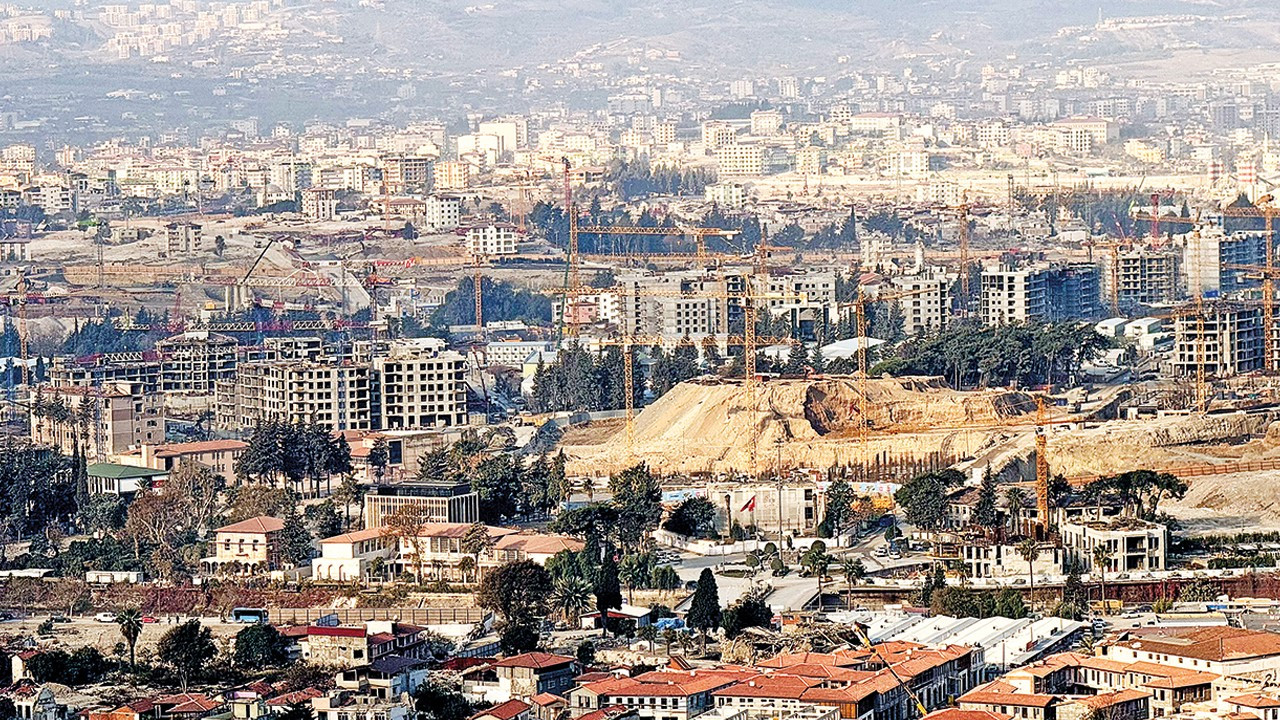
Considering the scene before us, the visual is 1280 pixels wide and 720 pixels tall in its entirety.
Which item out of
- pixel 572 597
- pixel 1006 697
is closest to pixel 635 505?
pixel 572 597

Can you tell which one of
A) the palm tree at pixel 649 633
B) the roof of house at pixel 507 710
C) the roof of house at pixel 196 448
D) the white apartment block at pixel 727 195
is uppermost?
the roof of house at pixel 507 710

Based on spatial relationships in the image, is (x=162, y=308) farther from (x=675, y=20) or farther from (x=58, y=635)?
(x=675, y=20)

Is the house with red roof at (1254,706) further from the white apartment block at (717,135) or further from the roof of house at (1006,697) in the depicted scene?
the white apartment block at (717,135)

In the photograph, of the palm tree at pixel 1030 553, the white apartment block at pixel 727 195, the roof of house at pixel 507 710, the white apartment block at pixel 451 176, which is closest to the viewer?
the roof of house at pixel 507 710

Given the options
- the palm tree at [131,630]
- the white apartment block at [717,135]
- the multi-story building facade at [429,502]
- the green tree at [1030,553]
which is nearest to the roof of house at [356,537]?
the multi-story building facade at [429,502]

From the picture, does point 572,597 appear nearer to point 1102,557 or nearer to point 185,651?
point 185,651

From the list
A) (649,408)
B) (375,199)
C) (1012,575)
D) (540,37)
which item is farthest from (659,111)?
(1012,575)
